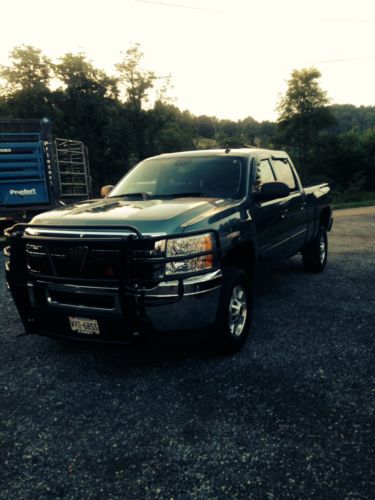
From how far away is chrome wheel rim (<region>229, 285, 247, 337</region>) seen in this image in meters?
3.88

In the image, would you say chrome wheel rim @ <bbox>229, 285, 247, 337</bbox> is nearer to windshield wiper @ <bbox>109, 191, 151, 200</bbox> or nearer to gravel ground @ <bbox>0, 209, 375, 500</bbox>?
gravel ground @ <bbox>0, 209, 375, 500</bbox>

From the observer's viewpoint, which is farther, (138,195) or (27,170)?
Answer: (27,170)

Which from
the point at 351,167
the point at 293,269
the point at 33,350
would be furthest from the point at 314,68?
the point at 33,350

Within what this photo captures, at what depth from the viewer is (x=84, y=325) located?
3.39m

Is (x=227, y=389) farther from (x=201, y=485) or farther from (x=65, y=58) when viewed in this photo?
(x=65, y=58)

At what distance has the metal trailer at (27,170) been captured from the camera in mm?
10430

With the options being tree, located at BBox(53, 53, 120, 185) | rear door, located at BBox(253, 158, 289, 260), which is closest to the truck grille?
rear door, located at BBox(253, 158, 289, 260)

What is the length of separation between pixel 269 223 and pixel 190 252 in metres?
1.82

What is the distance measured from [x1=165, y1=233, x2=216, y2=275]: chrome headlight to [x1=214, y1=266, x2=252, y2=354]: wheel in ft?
1.22

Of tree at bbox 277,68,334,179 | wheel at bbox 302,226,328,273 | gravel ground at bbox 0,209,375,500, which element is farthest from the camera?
tree at bbox 277,68,334,179

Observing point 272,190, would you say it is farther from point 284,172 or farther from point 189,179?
point 284,172

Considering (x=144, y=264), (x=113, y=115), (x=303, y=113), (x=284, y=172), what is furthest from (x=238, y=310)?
(x=303, y=113)

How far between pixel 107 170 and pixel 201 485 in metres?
49.0

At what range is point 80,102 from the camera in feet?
151
